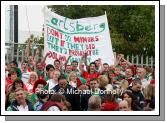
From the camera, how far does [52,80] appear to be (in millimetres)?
44656

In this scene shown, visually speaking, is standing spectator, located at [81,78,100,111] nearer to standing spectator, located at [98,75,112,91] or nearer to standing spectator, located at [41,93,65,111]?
standing spectator, located at [98,75,112,91]

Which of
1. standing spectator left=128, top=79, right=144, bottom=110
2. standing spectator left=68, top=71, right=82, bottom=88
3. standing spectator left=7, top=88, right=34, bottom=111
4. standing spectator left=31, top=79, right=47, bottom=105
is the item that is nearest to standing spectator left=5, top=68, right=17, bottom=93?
standing spectator left=7, top=88, right=34, bottom=111

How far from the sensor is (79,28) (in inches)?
1758

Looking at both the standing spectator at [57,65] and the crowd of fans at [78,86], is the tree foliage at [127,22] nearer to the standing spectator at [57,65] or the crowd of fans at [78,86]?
the crowd of fans at [78,86]

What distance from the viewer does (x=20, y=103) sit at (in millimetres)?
44562

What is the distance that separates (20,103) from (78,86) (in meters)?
0.86

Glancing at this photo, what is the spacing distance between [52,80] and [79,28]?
0.83 meters

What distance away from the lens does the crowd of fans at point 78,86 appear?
4456cm

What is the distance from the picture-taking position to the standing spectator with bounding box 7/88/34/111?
146ft

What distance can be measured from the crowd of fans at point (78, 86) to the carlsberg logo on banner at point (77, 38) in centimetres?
8

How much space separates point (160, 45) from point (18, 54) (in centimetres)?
201

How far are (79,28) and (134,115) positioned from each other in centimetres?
146

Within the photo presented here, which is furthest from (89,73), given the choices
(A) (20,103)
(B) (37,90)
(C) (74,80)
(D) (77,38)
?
(A) (20,103)

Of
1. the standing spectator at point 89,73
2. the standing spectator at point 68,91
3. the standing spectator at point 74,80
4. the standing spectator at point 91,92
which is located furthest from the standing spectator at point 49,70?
the standing spectator at point 91,92
